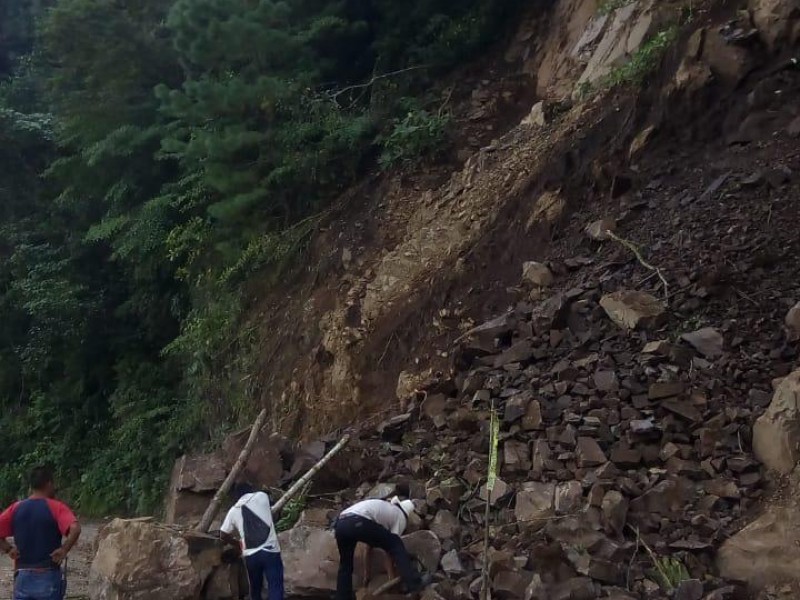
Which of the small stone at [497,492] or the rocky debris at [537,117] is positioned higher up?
the rocky debris at [537,117]

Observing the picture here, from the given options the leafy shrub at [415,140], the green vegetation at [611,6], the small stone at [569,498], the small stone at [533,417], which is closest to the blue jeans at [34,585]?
the small stone at [569,498]

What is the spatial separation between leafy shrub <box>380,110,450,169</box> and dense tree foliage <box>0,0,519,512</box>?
0.10 feet

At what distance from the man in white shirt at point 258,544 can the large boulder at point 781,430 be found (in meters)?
3.70

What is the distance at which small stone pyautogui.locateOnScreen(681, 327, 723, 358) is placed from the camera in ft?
22.8

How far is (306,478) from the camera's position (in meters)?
7.30

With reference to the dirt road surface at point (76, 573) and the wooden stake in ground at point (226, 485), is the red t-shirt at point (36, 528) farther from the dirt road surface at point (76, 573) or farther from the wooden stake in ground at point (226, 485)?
the dirt road surface at point (76, 573)

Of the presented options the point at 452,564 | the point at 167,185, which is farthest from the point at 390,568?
the point at 167,185

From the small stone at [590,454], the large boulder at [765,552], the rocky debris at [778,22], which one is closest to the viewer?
the large boulder at [765,552]

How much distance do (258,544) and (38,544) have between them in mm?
1488

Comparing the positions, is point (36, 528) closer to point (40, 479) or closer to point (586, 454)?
point (40, 479)

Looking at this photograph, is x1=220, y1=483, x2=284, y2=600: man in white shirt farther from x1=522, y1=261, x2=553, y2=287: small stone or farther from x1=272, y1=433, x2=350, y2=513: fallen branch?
x1=522, y1=261, x2=553, y2=287: small stone

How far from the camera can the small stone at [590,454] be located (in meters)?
6.35

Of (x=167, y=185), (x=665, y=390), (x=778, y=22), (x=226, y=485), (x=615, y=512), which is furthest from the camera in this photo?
(x=167, y=185)

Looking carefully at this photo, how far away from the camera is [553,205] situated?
9477mm
